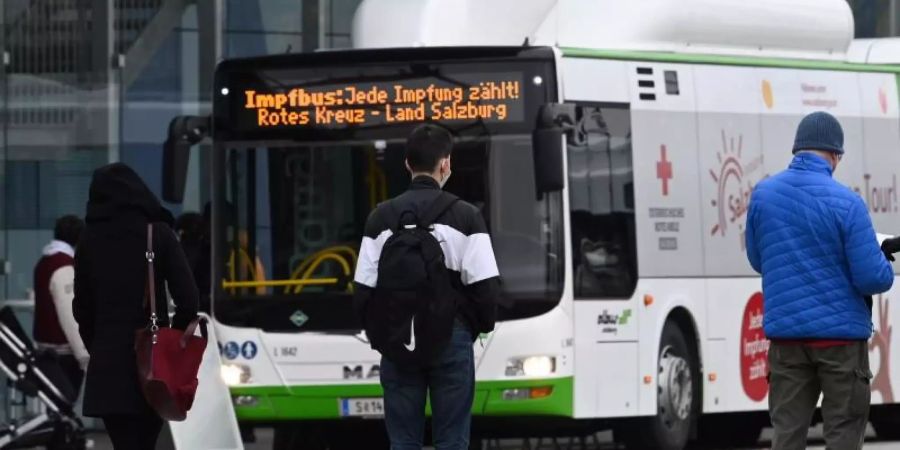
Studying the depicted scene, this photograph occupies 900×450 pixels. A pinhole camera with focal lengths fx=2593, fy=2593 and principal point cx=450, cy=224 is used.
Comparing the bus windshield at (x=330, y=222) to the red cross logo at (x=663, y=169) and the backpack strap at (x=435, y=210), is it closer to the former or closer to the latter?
the red cross logo at (x=663, y=169)

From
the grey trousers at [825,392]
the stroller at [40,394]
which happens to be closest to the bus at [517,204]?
the stroller at [40,394]

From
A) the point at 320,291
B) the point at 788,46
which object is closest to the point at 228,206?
the point at 320,291

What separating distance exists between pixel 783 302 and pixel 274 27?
520 inches

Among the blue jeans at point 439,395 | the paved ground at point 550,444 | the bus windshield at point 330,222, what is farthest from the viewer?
the paved ground at point 550,444

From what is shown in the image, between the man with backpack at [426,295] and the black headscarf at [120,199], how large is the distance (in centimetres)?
81

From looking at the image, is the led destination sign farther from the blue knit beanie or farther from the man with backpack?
the man with backpack

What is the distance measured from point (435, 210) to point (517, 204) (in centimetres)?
556

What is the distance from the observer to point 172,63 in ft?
71.4

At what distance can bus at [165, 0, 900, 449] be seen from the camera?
49.0 feet

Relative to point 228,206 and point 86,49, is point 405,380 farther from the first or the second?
point 86,49

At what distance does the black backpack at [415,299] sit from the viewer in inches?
363

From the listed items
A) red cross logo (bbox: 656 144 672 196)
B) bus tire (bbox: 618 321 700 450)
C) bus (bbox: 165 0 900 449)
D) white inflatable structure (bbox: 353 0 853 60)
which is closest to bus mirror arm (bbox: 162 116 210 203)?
bus (bbox: 165 0 900 449)

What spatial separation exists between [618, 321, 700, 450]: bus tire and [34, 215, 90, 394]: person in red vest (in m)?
3.88

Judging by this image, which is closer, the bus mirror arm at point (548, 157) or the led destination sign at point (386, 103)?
the bus mirror arm at point (548, 157)
